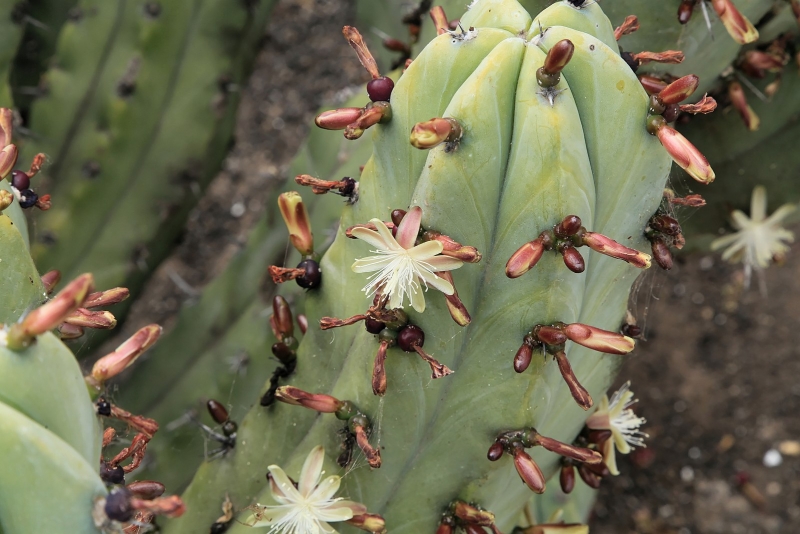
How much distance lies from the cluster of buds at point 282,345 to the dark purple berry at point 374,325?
0.33 metres

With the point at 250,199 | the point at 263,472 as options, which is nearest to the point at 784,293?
the point at 250,199

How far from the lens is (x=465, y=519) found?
123 cm

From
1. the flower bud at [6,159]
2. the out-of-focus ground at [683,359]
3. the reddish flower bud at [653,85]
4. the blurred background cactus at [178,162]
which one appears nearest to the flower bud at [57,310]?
the flower bud at [6,159]

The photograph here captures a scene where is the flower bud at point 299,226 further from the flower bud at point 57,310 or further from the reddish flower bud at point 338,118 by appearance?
the flower bud at point 57,310

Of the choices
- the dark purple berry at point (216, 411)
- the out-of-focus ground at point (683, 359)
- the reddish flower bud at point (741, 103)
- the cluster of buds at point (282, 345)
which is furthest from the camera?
the out-of-focus ground at point (683, 359)

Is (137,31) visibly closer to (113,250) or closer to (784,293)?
(113,250)

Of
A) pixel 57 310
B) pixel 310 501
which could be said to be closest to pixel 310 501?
A: pixel 310 501

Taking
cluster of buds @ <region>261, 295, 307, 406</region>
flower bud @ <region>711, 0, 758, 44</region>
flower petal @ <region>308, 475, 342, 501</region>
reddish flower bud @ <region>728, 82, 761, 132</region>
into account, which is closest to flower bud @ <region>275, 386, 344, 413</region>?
flower petal @ <region>308, 475, 342, 501</region>

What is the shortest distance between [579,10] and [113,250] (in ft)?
5.37

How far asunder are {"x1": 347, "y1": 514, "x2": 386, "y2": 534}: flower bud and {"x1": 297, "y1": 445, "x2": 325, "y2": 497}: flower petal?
3.3 inches

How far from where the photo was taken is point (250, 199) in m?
3.56

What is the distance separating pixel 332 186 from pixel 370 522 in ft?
1.71

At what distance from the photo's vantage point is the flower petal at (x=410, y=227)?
1.03 metres

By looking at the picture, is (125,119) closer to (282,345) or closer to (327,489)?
(282,345)
